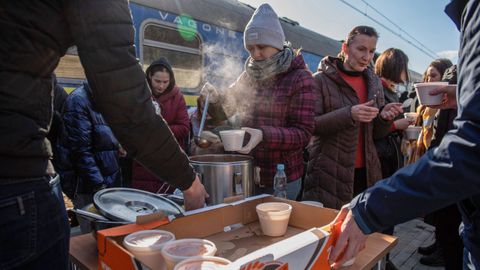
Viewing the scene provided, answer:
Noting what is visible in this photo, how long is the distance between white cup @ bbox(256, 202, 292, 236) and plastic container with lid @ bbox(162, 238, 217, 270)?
0.36 metres

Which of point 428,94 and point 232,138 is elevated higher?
point 428,94

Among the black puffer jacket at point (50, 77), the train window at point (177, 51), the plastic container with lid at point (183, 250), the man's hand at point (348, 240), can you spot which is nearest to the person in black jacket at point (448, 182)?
the man's hand at point (348, 240)

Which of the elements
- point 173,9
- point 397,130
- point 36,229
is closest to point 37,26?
point 36,229

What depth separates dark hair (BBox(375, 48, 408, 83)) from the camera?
3.11 m

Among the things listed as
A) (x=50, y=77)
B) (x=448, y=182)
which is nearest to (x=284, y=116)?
(x=448, y=182)

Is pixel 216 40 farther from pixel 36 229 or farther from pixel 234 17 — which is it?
pixel 36 229

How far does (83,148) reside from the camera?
2.66m

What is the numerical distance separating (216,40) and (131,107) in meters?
4.38

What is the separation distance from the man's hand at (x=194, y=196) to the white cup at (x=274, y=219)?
0.24 m

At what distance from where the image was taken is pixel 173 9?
4.50 m

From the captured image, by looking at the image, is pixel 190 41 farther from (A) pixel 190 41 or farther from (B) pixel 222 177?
(B) pixel 222 177

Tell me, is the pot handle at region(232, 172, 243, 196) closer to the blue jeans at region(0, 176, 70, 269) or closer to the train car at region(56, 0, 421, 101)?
the blue jeans at region(0, 176, 70, 269)

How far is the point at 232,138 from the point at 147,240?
79 centimetres

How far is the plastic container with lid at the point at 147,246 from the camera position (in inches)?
36.8
